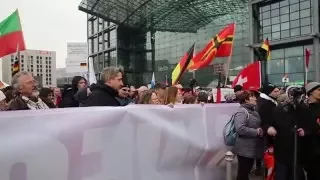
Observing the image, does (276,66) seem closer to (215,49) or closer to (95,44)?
(215,49)

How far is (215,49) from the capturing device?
8.00 meters

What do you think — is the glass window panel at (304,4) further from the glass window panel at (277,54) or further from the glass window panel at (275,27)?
the glass window panel at (277,54)

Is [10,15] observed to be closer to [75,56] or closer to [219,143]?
[219,143]

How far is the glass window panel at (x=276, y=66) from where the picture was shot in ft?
125

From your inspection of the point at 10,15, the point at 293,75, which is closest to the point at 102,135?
the point at 10,15

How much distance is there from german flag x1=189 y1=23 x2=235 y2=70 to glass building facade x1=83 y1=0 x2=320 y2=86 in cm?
57

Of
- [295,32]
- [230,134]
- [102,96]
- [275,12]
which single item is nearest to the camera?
[102,96]

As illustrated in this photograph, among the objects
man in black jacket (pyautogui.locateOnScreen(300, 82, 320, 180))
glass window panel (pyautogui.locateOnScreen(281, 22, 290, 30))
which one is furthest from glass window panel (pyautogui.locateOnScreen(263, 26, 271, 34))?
man in black jacket (pyautogui.locateOnScreen(300, 82, 320, 180))

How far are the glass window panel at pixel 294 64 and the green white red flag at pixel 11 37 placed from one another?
110 ft

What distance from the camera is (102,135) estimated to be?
3.46 m

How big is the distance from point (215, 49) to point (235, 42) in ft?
142

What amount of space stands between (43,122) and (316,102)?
3563 mm

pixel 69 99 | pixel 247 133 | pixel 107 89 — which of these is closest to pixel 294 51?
pixel 69 99

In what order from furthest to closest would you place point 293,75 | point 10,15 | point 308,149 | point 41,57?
point 293,75
point 41,57
point 10,15
point 308,149
